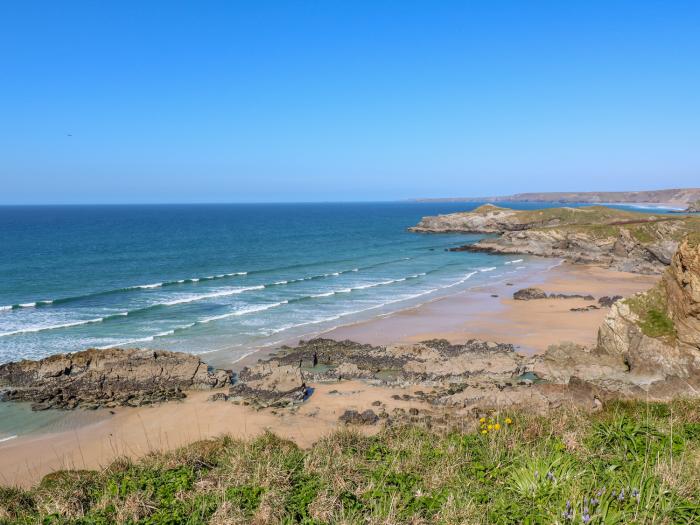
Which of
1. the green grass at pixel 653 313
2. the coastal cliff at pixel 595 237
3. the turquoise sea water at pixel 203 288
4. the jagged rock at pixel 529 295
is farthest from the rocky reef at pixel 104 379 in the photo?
the coastal cliff at pixel 595 237

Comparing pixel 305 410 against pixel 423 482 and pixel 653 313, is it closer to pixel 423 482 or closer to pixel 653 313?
pixel 423 482

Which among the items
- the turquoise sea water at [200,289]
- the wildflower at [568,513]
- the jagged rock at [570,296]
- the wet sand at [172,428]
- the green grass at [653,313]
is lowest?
the wet sand at [172,428]

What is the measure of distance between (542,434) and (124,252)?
69.1 meters

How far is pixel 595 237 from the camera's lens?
68938mm

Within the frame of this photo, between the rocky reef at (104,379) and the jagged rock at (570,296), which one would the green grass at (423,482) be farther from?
the jagged rock at (570,296)

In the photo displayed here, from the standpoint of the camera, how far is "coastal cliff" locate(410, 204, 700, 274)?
57438 mm

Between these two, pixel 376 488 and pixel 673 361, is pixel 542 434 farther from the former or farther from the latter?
pixel 673 361

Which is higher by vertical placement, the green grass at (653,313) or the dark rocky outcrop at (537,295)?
the green grass at (653,313)

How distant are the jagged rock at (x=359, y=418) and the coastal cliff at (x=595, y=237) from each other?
126 feet

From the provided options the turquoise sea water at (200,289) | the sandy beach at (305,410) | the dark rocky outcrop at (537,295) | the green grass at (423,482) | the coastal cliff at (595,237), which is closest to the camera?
the green grass at (423,482)

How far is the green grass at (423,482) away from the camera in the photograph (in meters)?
6.52

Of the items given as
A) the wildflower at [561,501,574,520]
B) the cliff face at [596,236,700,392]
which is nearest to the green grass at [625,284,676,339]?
the cliff face at [596,236,700,392]

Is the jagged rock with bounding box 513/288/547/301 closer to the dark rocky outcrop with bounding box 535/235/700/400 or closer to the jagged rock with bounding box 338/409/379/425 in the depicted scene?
the dark rocky outcrop with bounding box 535/235/700/400

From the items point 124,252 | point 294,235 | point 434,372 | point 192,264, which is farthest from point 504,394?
point 294,235
